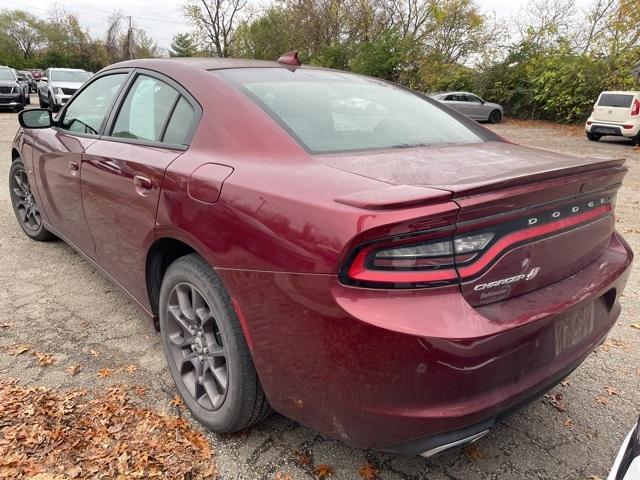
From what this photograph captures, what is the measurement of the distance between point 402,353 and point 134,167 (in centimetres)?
157

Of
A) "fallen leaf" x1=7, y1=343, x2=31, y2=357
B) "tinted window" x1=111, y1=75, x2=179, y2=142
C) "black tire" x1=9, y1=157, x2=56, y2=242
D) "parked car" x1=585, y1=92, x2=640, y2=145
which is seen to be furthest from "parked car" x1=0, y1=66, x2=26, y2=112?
"parked car" x1=585, y1=92, x2=640, y2=145

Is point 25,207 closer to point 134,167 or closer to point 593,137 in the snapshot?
point 134,167

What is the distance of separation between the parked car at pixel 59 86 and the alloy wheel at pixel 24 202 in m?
13.0

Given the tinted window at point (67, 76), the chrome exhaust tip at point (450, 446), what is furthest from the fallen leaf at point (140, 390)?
the tinted window at point (67, 76)

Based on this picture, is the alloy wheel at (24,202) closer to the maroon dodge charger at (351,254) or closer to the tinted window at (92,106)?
the tinted window at (92,106)

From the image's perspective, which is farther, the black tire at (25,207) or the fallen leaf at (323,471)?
the black tire at (25,207)

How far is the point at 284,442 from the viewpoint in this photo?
2.00 m

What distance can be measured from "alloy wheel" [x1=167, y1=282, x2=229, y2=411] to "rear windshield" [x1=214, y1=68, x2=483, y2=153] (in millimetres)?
820

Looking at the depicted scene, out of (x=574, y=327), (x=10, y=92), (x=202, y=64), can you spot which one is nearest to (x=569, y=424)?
(x=574, y=327)

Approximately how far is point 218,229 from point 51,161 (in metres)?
2.16

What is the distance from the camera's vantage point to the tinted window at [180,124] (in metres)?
2.12

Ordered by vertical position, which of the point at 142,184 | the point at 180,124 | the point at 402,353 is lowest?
the point at 402,353

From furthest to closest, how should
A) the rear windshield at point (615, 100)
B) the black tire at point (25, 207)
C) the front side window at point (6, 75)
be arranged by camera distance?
the front side window at point (6, 75) → the rear windshield at point (615, 100) → the black tire at point (25, 207)

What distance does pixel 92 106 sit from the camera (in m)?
3.09
